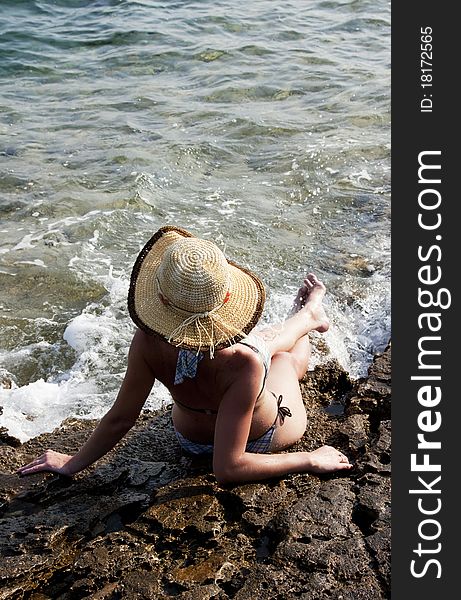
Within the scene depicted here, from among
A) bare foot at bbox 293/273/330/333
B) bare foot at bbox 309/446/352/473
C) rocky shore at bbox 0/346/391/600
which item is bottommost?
rocky shore at bbox 0/346/391/600

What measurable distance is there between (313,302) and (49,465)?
1.76 metres

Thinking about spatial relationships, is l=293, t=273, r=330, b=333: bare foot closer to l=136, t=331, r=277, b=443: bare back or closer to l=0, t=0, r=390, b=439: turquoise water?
l=0, t=0, r=390, b=439: turquoise water

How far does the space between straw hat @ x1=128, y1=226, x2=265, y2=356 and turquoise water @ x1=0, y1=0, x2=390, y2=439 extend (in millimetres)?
1544

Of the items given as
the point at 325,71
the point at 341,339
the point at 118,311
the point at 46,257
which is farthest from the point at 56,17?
the point at 341,339

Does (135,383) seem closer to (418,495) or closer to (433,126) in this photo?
(418,495)

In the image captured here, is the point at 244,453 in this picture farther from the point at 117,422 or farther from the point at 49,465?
the point at 49,465

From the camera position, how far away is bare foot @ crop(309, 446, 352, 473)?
3094 mm

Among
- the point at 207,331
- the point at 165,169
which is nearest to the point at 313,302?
the point at 207,331

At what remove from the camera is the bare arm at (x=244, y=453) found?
280cm

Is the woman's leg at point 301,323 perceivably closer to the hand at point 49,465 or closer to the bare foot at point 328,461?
the bare foot at point 328,461

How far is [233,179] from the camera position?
7.25 metres

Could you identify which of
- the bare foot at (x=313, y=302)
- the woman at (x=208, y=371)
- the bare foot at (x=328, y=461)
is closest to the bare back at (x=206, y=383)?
the woman at (x=208, y=371)

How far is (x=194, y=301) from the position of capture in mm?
2504

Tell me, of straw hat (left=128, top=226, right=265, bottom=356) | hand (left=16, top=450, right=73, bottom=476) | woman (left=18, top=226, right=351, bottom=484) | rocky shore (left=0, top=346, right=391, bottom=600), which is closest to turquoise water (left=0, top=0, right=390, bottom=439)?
hand (left=16, top=450, right=73, bottom=476)
